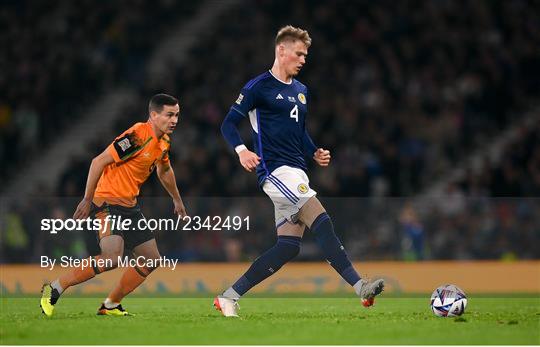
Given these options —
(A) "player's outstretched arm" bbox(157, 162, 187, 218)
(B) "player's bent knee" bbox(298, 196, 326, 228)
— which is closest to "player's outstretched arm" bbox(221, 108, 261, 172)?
(B) "player's bent knee" bbox(298, 196, 326, 228)

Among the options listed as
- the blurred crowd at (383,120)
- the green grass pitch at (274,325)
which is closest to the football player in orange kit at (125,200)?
the green grass pitch at (274,325)

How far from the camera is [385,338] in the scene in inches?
→ 346

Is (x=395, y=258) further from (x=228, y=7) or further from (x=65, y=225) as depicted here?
(x=228, y=7)

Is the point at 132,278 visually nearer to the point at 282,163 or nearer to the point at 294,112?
the point at 282,163

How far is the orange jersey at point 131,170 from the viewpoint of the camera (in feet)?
35.1

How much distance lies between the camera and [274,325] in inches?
384

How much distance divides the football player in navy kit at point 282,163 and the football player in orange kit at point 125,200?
85 centimetres

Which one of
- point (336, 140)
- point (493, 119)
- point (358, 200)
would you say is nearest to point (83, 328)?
point (358, 200)

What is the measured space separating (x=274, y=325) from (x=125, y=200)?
2.12 m

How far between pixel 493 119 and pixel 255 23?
6.02 meters

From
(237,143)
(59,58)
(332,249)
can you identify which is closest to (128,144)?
(237,143)

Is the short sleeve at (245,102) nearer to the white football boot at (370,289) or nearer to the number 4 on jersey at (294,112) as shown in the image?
the number 4 on jersey at (294,112)

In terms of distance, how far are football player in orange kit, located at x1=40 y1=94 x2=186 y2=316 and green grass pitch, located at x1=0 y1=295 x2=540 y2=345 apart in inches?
12.5

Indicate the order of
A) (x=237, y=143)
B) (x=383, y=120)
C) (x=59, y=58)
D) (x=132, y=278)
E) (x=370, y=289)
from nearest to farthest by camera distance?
1. (x=370, y=289)
2. (x=237, y=143)
3. (x=132, y=278)
4. (x=383, y=120)
5. (x=59, y=58)
